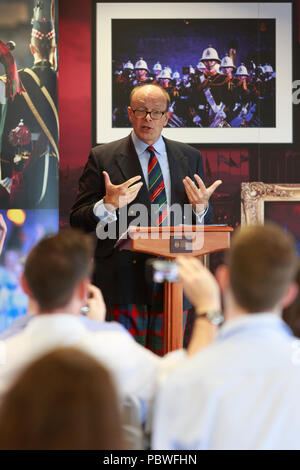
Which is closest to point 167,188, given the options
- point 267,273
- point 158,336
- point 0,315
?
point 158,336

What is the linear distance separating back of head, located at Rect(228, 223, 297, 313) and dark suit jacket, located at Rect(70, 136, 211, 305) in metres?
1.97

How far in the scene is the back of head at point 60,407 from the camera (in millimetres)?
1020

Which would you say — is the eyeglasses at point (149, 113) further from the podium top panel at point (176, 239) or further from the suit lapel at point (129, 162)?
the podium top panel at point (176, 239)

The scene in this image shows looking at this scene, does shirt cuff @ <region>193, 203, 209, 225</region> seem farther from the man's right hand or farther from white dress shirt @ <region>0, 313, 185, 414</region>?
white dress shirt @ <region>0, 313, 185, 414</region>

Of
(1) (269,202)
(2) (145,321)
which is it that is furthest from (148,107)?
(1) (269,202)

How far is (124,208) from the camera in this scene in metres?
3.73

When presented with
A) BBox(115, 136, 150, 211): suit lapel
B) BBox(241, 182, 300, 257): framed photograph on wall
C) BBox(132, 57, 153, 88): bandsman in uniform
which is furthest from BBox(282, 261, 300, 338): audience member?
BBox(132, 57, 153, 88): bandsman in uniform

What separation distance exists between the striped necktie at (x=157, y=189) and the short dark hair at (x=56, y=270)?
5.96 feet

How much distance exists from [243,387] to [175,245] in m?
1.67

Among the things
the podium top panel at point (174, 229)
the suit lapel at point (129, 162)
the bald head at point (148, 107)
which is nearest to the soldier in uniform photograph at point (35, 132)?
the suit lapel at point (129, 162)

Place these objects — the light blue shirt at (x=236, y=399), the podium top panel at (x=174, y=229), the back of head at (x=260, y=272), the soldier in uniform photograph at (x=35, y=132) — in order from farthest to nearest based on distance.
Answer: the soldier in uniform photograph at (x=35, y=132), the podium top panel at (x=174, y=229), the back of head at (x=260, y=272), the light blue shirt at (x=236, y=399)

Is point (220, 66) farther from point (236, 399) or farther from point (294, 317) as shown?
point (236, 399)

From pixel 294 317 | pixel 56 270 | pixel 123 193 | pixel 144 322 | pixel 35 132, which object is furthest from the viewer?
pixel 35 132

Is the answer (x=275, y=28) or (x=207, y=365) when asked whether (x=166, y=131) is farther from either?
(x=207, y=365)
